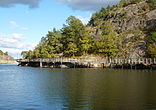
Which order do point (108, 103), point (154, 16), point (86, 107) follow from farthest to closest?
point (154, 16), point (108, 103), point (86, 107)

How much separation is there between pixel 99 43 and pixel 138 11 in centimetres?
5125

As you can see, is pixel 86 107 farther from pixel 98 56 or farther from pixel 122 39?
pixel 122 39

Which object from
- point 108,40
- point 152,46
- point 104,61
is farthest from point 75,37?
point 152,46

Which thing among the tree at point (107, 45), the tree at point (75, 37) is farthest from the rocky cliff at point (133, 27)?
the tree at point (75, 37)

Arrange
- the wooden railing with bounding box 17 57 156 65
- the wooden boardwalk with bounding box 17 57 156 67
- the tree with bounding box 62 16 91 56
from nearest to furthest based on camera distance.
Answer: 1. the wooden railing with bounding box 17 57 156 65
2. the wooden boardwalk with bounding box 17 57 156 67
3. the tree with bounding box 62 16 91 56

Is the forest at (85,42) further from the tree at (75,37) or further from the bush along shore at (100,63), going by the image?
the bush along shore at (100,63)

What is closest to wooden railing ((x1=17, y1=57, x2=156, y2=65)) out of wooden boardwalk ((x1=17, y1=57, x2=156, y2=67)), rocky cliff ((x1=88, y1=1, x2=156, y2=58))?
wooden boardwalk ((x1=17, y1=57, x2=156, y2=67))

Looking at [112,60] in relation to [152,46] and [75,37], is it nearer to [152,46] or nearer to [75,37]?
[152,46]

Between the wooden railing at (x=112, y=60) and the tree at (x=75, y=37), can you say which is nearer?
the wooden railing at (x=112, y=60)

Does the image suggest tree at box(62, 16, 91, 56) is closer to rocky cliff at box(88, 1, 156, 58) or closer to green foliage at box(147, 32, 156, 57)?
rocky cliff at box(88, 1, 156, 58)

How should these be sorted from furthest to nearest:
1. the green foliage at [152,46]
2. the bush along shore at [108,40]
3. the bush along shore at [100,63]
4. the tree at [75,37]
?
the tree at [75,37] < the bush along shore at [108,40] < the bush along shore at [100,63] < the green foliage at [152,46]

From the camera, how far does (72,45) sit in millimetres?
110250

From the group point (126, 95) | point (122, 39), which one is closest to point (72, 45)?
point (122, 39)

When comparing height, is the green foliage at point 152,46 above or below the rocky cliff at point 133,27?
below
